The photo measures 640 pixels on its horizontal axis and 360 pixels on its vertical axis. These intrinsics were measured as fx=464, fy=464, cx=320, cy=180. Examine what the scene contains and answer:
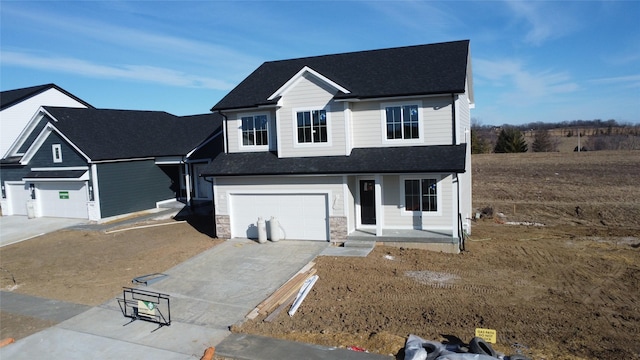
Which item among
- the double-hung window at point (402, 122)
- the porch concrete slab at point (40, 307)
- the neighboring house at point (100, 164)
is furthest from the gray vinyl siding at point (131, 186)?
the double-hung window at point (402, 122)

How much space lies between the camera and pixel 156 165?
90.8 ft

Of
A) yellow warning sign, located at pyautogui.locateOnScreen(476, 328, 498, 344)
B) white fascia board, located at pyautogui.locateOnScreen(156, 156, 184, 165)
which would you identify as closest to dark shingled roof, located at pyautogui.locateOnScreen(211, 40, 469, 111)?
white fascia board, located at pyautogui.locateOnScreen(156, 156, 184, 165)

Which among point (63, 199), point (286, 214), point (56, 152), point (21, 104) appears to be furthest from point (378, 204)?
point (21, 104)

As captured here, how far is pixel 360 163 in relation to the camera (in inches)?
675

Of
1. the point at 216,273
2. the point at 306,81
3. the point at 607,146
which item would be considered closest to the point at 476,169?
the point at 306,81

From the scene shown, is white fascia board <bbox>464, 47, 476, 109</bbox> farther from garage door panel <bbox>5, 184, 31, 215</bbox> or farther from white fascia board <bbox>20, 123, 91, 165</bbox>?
garage door panel <bbox>5, 184, 31, 215</bbox>

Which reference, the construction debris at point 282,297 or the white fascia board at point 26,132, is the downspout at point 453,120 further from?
the white fascia board at point 26,132

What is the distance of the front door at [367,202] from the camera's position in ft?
59.7

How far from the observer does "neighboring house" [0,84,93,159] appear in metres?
31.7

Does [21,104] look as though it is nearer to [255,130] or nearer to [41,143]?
[41,143]

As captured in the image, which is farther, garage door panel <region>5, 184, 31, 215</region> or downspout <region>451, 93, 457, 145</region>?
garage door panel <region>5, 184, 31, 215</region>

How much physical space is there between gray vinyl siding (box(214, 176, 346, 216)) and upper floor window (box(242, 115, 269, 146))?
73.9 inches

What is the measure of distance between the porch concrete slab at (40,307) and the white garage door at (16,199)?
17.2 meters

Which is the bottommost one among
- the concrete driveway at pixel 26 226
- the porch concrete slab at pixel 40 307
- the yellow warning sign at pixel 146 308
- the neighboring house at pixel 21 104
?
the porch concrete slab at pixel 40 307
